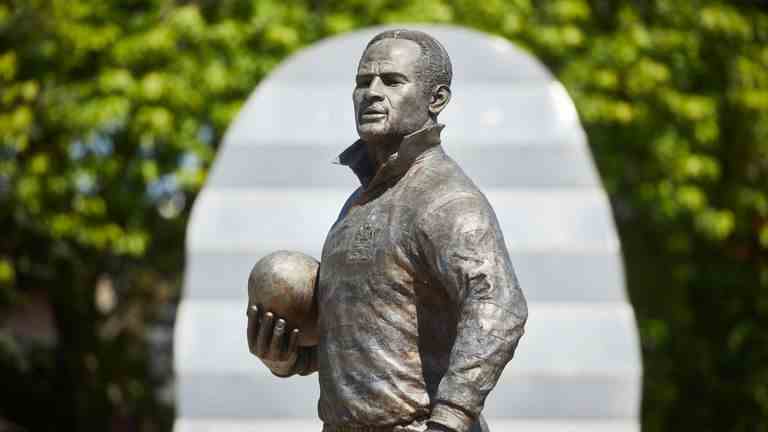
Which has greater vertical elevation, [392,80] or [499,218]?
[392,80]

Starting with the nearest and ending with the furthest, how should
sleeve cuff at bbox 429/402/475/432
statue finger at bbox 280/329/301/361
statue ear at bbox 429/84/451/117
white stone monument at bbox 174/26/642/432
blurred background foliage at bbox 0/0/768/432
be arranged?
sleeve cuff at bbox 429/402/475/432
statue ear at bbox 429/84/451/117
statue finger at bbox 280/329/301/361
white stone monument at bbox 174/26/642/432
blurred background foliage at bbox 0/0/768/432

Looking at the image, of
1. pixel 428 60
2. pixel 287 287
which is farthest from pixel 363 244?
pixel 428 60

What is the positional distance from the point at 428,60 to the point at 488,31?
370 inches

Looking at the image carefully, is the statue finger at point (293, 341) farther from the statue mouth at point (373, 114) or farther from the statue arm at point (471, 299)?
the statue mouth at point (373, 114)

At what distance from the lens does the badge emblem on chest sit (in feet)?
15.3

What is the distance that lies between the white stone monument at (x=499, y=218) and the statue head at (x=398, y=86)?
4.58 m

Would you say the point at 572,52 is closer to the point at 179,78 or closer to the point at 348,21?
the point at 348,21

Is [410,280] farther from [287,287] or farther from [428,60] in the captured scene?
[428,60]

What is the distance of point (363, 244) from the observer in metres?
4.70

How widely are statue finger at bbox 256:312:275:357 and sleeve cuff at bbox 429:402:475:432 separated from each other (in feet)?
2.89

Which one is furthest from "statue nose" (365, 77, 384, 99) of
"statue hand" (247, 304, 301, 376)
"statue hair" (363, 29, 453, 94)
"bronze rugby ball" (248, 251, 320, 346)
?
"statue hand" (247, 304, 301, 376)

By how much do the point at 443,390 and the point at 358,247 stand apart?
0.62m

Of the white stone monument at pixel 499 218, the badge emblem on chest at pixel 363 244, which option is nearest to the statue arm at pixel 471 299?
the badge emblem on chest at pixel 363 244

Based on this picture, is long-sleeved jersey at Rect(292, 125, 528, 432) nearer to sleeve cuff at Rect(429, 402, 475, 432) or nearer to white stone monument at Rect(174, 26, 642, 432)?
sleeve cuff at Rect(429, 402, 475, 432)
